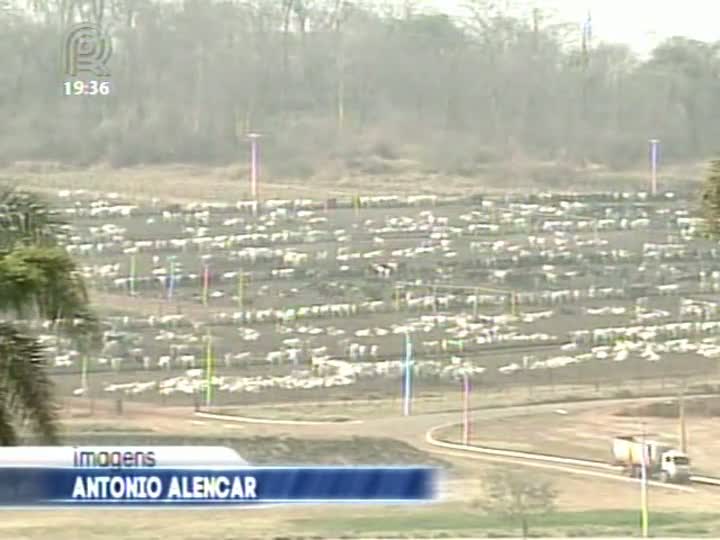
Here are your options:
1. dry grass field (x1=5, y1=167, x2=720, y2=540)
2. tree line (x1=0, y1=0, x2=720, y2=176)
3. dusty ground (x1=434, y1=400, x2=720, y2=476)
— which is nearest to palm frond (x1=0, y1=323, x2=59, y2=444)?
dry grass field (x1=5, y1=167, x2=720, y2=540)

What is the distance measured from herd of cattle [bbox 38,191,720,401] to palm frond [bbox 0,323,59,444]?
842cm

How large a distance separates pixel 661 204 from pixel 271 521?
A: 13.4 m

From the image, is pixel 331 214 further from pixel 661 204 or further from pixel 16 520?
pixel 16 520

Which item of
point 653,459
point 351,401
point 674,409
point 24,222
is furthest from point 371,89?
point 24,222

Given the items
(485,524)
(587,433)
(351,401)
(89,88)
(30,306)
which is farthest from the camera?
(89,88)

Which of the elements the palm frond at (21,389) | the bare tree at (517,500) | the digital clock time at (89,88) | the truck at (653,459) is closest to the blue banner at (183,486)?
the bare tree at (517,500)

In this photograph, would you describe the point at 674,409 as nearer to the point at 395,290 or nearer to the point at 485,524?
the point at 395,290

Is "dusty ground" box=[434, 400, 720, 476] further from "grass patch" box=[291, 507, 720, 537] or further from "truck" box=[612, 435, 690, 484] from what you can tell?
"grass patch" box=[291, 507, 720, 537]

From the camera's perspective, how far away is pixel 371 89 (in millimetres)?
16609

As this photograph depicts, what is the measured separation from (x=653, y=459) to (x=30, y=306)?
5303mm

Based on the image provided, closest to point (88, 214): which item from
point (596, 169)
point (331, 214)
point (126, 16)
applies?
point (126, 16)

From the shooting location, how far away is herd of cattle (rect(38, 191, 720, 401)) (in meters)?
14.6

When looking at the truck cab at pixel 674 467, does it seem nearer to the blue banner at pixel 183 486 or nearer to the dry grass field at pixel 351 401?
the dry grass field at pixel 351 401

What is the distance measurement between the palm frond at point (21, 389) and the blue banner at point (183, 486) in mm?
1170
